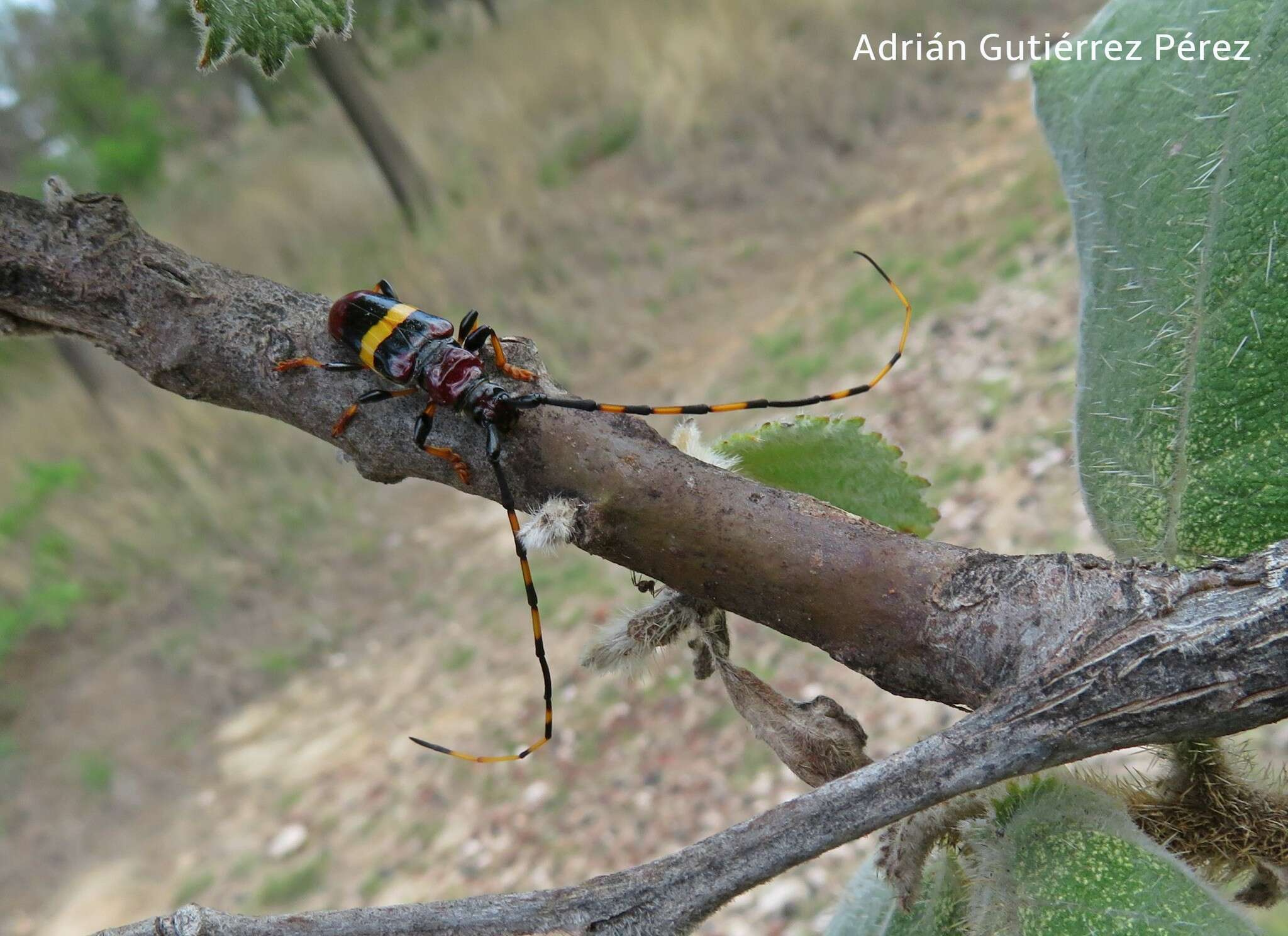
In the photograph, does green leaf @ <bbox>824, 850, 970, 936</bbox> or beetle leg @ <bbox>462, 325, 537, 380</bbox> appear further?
beetle leg @ <bbox>462, 325, 537, 380</bbox>

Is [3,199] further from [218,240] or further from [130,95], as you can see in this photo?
[130,95]

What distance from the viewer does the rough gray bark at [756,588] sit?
2.56 feet

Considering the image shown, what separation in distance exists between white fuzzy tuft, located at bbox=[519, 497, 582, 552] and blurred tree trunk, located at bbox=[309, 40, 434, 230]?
13053mm

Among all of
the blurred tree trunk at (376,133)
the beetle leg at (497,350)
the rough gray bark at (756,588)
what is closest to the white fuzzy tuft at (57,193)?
the rough gray bark at (756,588)

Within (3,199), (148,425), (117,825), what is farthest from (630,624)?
(148,425)

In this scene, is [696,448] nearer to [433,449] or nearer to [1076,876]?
[433,449]

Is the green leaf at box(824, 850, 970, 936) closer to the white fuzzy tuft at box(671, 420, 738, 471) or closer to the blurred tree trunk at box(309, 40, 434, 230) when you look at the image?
the white fuzzy tuft at box(671, 420, 738, 471)

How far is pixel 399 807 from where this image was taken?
6.48 m

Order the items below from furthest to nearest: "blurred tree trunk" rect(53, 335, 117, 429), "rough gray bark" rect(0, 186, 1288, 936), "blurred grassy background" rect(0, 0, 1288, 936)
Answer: "blurred tree trunk" rect(53, 335, 117, 429), "blurred grassy background" rect(0, 0, 1288, 936), "rough gray bark" rect(0, 186, 1288, 936)

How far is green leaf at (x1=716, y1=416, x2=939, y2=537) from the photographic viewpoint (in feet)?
3.84

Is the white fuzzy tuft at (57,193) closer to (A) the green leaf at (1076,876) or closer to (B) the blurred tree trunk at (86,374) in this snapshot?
(A) the green leaf at (1076,876)

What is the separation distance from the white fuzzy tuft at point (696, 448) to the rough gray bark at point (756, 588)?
0.06 m

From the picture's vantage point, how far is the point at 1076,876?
86 centimetres

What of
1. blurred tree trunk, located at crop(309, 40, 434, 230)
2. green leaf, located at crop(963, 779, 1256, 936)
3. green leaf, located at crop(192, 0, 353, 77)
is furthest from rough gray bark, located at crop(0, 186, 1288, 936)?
blurred tree trunk, located at crop(309, 40, 434, 230)
